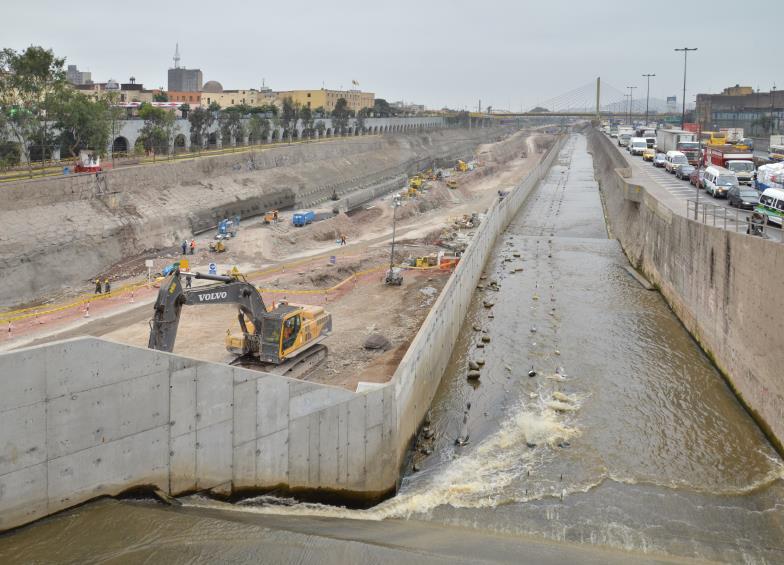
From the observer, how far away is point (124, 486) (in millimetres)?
15469

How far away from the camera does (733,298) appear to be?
2783cm

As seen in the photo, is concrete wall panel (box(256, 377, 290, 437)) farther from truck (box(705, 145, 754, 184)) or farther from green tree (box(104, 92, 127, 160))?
green tree (box(104, 92, 127, 160))

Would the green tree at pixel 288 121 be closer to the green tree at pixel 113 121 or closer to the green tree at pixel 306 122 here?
the green tree at pixel 306 122

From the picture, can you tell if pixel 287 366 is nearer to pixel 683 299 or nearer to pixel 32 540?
pixel 32 540

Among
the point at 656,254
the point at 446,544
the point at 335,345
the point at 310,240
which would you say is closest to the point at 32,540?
the point at 446,544

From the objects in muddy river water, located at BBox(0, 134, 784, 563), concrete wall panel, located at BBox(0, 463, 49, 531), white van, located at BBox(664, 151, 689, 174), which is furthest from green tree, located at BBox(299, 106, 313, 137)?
concrete wall panel, located at BBox(0, 463, 49, 531)

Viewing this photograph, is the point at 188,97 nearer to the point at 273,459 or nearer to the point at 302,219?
the point at 302,219

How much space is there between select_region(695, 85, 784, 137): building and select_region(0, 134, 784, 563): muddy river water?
98.5 meters

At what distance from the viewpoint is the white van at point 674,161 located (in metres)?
64.0

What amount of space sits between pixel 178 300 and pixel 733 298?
20.8 metres

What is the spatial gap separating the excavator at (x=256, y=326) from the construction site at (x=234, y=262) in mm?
63

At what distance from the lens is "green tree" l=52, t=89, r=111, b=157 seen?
6194 centimetres

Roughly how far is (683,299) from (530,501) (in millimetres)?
21080

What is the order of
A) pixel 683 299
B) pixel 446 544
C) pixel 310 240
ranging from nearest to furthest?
pixel 446 544 < pixel 683 299 < pixel 310 240
